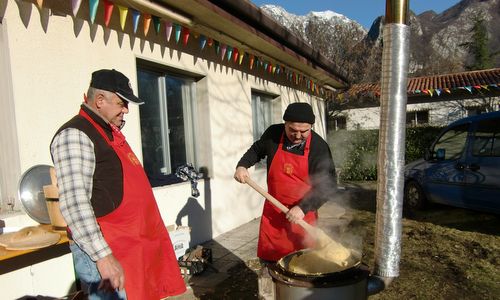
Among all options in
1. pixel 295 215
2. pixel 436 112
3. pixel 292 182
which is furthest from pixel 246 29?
pixel 436 112

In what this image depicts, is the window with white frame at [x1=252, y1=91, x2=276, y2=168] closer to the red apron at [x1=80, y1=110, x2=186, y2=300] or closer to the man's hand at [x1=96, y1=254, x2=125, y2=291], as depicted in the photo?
the red apron at [x1=80, y1=110, x2=186, y2=300]

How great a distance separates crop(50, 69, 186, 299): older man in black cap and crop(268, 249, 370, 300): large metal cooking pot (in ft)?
2.70

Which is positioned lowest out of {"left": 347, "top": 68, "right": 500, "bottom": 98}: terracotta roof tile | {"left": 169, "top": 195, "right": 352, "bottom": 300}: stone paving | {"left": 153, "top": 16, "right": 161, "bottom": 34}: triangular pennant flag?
{"left": 169, "top": 195, "right": 352, "bottom": 300}: stone paving

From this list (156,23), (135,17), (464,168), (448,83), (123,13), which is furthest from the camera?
(448,83)

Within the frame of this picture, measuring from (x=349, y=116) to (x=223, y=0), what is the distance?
48.5 feet

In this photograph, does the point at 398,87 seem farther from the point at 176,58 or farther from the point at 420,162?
the point at 420,162

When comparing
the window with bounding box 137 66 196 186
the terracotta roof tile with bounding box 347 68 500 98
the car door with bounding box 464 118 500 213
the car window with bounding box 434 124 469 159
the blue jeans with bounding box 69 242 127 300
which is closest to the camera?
the blue jeans with bounding box 69 242 127 300

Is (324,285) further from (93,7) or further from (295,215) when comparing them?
(93,7)

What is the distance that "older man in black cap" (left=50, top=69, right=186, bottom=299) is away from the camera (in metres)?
1.93

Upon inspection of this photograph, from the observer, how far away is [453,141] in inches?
271

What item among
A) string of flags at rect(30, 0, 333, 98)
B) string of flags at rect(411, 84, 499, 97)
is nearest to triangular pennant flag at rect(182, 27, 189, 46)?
string of flags at rect(30, 0, 333, 98)

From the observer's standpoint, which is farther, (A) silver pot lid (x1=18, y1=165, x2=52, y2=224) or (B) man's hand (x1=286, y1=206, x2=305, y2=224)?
(A) silver pot lid (x1=18, y1=165, x2=52, y2=224)

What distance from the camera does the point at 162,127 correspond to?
197 inches

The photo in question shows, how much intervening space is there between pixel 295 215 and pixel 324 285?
0.67 meters
